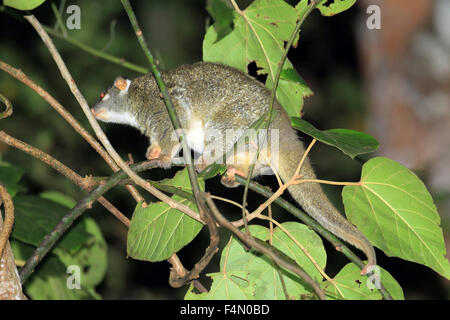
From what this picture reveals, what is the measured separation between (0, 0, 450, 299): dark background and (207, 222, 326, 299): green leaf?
1752 mm

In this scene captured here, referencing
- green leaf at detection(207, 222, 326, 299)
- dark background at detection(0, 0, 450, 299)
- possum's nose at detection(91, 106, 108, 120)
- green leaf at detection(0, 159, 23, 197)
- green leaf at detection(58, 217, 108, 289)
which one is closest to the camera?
green leaf at detection(207, 222, 326, 299)

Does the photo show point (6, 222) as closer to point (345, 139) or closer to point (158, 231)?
point (158, 231)

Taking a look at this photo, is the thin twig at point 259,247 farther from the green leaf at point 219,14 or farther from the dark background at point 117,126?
the dark background at point 117,126

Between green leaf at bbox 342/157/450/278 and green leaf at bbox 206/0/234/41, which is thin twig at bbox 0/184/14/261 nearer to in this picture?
green leaf at bbox 206/0/234/41

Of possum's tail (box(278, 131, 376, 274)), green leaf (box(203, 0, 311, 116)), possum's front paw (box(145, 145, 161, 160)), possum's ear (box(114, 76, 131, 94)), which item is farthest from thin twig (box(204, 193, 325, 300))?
possum's ear (box(114, 76, 131, 94))

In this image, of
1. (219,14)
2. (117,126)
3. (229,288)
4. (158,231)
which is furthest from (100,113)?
(219,14)

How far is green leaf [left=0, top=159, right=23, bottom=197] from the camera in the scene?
2.88m

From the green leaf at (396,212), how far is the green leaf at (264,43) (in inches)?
22.7

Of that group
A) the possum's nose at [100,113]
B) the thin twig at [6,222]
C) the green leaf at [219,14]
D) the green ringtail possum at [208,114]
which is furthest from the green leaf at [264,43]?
the possum's nose at [100,113]

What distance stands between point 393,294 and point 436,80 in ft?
14.7

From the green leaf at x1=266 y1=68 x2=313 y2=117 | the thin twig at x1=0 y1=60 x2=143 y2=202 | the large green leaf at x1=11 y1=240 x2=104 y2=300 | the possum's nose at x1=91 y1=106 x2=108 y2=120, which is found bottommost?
the large green leaf at x1=11 y1=240 x2=104 y2=300

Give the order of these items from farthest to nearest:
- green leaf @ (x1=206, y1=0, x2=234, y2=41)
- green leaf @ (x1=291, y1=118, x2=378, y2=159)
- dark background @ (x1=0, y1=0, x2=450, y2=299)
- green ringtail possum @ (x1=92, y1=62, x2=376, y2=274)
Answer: dark background @ (x1=0, y1=0, x2=450, y2=299), green ringtail possum @ (x1=92, y1=62, x2=376, y2=274), green leaf @ (x1=291, y1=118, x2=378, y2=159), green leaf @ (x1=206, y1=0, x2=234, y2=41)

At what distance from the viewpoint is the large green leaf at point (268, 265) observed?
213 cm

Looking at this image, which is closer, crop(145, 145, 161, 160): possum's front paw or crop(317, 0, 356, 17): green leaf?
crop(317, 0, 356, 17): green leaf
